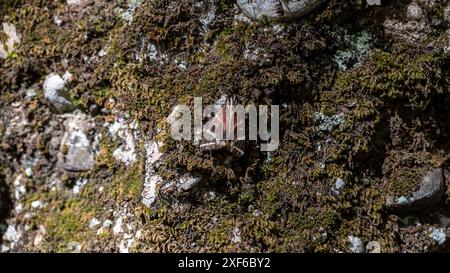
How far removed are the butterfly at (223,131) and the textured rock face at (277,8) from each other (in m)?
0.45

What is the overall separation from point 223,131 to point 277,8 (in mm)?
617

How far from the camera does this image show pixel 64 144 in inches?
109

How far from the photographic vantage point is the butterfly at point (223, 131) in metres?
2.32

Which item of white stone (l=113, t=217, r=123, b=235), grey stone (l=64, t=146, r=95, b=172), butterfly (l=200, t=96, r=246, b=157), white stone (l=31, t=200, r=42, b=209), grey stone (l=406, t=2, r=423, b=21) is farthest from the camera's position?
white stone (l=31, t=200, r=42, b=209)

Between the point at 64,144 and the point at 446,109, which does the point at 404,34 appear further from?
the point at 64,144

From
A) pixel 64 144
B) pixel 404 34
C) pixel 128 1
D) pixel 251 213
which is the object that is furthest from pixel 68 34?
pixel 404 34

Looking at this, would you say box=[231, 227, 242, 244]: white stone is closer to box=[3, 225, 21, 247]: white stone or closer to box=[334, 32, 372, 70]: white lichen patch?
box=[334, 32, 372, 70]: white lichen patch

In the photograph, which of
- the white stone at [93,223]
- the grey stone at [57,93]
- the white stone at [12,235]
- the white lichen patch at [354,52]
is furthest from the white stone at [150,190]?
the white lichen patch at [354,52]

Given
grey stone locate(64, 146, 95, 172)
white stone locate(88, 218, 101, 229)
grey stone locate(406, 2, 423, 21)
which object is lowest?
white stone locate(88, 218, 101, 229)

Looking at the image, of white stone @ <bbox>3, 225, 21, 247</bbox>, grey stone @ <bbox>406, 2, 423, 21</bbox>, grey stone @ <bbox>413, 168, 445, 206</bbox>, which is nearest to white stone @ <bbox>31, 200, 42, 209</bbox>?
white stone @ <bbox>3, 225, 21, 247</bbox>

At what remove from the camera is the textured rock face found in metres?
2.36

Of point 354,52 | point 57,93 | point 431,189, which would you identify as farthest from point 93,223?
point 431,189

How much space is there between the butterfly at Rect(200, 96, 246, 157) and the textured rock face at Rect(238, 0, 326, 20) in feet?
1.49

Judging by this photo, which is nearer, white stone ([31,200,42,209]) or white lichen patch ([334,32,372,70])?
white lichen patch ([334,32,372,70])
